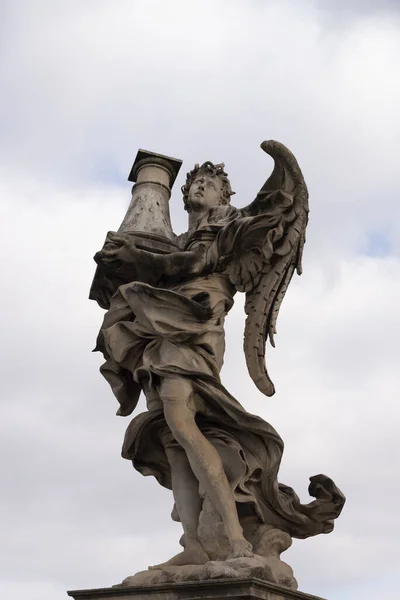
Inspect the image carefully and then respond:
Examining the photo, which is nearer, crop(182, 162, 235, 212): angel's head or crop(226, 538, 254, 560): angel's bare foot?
crop(226, 538, 254, 560): angel's bare foot

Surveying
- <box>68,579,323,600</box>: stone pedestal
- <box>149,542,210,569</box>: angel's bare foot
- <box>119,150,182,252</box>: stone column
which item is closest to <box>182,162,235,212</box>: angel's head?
<box>119,150,182,252</box>: stone column

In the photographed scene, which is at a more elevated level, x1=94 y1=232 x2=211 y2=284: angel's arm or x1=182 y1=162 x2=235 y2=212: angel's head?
x1=182 y1=162 x2=235 y2=212: angel's head

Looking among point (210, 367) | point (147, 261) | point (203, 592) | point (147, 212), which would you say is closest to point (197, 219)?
point (147, 212)

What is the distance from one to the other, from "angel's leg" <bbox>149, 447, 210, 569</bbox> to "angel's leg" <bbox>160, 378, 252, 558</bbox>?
6.7 inches

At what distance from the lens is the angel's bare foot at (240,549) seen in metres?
5.72

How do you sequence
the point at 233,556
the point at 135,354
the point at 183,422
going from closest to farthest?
the point at 233,556
the point at 183,422
the point at 135,354

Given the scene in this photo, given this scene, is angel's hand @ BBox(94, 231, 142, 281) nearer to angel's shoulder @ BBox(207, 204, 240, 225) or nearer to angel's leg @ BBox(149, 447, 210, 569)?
angel's shoulder @ BBox(207, 204, 240, 225)

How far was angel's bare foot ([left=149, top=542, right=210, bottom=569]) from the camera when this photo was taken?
5927mm

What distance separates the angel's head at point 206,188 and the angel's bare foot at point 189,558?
2.65 metres

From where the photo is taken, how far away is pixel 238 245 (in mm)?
6781

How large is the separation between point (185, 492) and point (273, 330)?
1378 mm

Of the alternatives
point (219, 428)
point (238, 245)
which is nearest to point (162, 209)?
point (238, 245)

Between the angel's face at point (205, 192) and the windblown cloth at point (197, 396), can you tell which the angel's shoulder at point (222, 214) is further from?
the windblown cloth at point (197, 396)

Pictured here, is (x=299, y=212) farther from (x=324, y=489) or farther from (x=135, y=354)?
(x=324, y=489)
